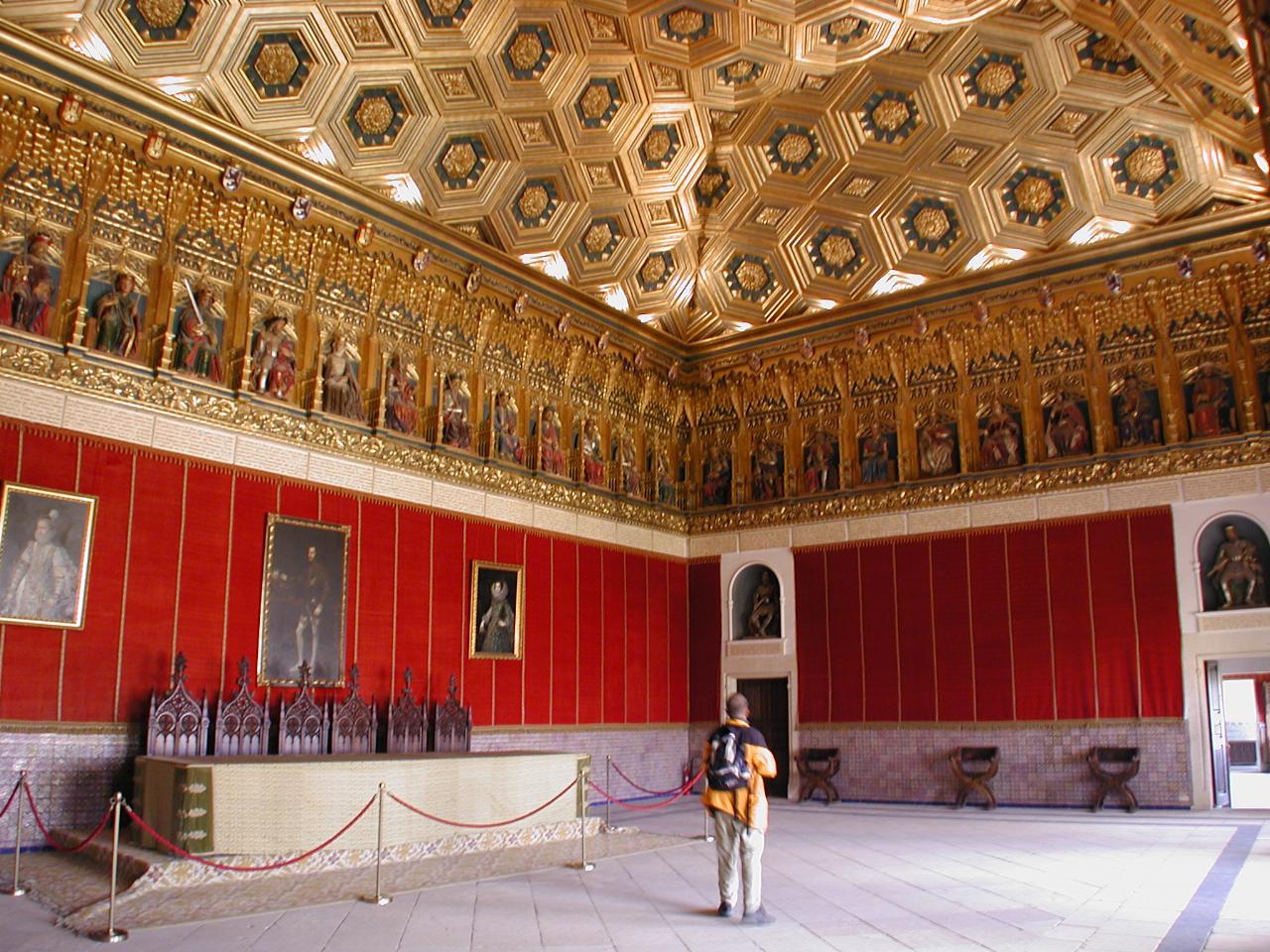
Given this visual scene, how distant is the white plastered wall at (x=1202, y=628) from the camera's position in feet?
48.5

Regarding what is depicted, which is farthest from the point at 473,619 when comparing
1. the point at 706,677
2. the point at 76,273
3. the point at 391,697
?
the point at 76,273

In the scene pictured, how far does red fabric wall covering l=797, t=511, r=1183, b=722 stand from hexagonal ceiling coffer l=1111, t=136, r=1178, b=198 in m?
4.82

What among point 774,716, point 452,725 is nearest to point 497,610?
point 452,725

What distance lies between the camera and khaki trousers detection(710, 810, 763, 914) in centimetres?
764

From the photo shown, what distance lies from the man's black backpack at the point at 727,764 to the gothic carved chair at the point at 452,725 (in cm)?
744

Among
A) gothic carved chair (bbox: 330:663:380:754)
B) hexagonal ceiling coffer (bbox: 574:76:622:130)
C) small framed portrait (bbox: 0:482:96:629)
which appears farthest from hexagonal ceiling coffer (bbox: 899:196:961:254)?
small framed portrait (bbox: 0:482:96:629)

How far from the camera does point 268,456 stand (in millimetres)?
13453

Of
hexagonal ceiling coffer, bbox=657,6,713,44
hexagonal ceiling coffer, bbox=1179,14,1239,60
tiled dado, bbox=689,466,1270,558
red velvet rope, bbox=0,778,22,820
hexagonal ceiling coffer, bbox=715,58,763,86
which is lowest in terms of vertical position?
red velvet rope, bbox=0,778,22,820

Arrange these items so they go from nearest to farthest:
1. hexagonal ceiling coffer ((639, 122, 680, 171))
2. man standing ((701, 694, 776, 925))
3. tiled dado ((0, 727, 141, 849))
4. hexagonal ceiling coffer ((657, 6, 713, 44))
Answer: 1. man standing ((701, 694, 776, 925))
2. tiled dado ((0, 727, 141, 849))
3. hexagonal ceiling coffer ((657, 6, 713, 44))
4. hexagonal ceiling coffer ((639, 122, 680, 171))

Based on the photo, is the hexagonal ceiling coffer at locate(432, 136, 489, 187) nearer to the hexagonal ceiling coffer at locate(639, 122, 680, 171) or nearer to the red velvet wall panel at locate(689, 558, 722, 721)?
the hexagonal ceiling coffer at locate(639, 122, 680, 171)

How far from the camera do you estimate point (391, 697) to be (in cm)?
1427

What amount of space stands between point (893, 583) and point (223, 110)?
12.5 metres

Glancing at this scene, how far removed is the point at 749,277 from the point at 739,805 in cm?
1317

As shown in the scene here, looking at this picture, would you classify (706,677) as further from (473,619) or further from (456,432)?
(456,432)
